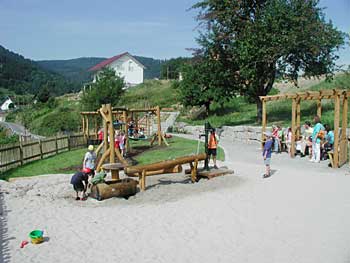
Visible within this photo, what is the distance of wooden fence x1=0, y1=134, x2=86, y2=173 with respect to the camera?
15.8 meters

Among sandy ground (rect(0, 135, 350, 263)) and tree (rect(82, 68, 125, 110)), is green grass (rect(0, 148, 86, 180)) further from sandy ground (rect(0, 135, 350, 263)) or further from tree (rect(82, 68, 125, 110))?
tree (rect(82, 68, 125, 110))

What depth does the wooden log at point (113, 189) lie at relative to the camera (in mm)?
10133

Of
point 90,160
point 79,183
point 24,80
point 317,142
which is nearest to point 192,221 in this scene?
point 79,183

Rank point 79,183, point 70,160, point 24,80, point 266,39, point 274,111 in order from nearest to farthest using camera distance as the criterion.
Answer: point 79,183 < point 70,160 < point 266,39 < point 274,111 < point 24,80

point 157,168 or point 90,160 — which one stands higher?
point 90,160

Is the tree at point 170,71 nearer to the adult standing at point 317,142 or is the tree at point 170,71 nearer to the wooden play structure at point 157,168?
the adult standing at point 317,142

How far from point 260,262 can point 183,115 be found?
32.0 m

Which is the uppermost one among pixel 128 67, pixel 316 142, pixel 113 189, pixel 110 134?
pixel 128 67

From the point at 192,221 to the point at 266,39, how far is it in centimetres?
1648

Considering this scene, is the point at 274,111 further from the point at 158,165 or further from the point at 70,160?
the point at 158,165

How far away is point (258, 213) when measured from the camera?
340 inches

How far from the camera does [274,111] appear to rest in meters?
28.1

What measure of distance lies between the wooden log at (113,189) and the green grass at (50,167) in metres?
4.90

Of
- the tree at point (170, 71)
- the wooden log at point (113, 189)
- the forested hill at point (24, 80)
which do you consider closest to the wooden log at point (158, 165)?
the wooden log at point (113, 189)
